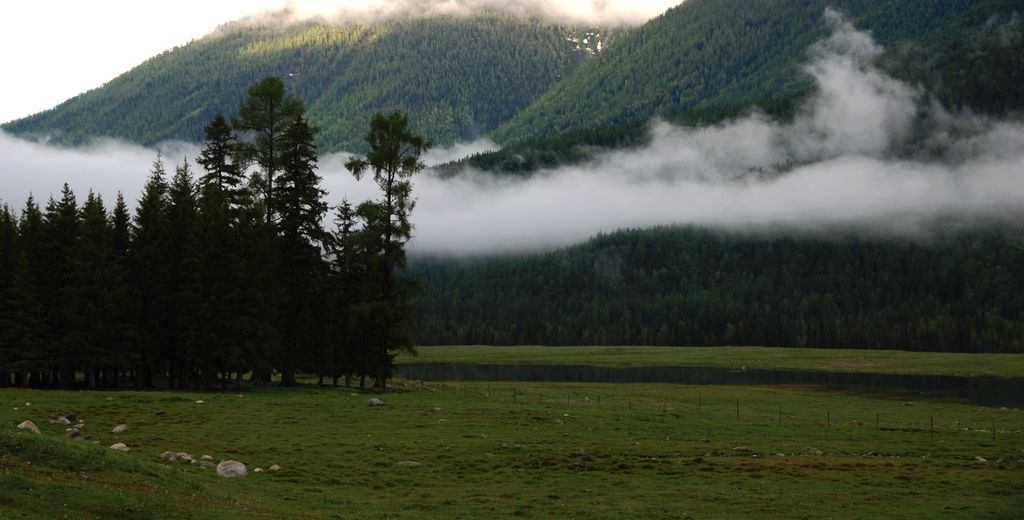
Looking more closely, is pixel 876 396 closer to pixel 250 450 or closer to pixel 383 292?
pixel 383 292

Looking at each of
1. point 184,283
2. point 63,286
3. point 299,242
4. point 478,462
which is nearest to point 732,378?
point 299,242

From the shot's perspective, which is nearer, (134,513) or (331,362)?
(134,513)

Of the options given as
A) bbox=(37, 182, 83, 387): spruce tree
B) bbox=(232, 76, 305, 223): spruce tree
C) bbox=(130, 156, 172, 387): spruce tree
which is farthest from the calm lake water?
bbox=(37, 182, 83, 387): spruce tree

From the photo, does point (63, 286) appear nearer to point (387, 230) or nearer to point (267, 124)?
point (267, 124)

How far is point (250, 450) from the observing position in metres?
39.2

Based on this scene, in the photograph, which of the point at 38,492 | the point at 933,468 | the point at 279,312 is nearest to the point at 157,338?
the point at 279,312

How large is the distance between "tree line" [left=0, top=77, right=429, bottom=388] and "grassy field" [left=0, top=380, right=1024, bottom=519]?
780 cm

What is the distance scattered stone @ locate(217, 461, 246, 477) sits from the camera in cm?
3278

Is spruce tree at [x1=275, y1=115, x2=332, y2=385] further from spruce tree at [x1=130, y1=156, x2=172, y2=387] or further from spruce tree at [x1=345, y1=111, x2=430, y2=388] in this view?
spruce tree at [x1=130, y1=156, x2=172, y2=387]

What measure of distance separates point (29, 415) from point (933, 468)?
44.4 metres

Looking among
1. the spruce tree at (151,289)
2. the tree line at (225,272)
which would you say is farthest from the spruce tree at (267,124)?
the spruce tree at (151,289)

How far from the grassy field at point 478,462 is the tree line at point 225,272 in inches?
307

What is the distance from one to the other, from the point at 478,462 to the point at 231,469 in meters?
11.3

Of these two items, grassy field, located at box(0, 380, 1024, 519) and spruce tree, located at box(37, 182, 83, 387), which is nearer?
grassy field, located at box(0, 380, 1024, 519)
